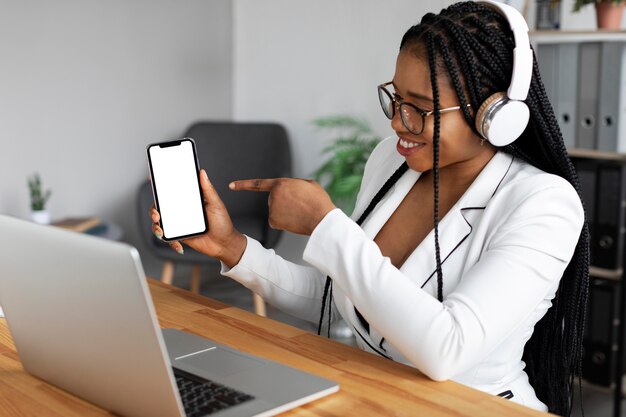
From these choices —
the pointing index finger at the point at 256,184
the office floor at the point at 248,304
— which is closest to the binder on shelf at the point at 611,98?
the office floor at the point at 248,304

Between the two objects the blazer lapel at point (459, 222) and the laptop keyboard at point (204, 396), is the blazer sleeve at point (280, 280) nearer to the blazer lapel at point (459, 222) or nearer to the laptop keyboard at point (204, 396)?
the blazer lapel at point (459, 222)

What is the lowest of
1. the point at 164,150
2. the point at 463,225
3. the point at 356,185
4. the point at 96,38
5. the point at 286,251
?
the point at 286,251

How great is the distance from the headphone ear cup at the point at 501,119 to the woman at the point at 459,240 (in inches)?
0.5

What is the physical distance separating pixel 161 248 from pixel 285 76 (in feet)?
3.80

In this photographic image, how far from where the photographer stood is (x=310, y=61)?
14.1ft

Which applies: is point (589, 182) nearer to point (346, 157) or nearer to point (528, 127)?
point (346, 157)

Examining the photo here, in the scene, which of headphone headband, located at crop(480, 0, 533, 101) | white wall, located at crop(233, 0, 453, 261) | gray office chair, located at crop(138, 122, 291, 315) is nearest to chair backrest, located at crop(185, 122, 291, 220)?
gray office chair, located at crop(138, 122, 291, 315)

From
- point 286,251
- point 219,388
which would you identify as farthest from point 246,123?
point 219,388

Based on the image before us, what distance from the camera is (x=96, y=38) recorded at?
4.18 m

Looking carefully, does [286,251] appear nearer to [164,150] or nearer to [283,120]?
[283,120]

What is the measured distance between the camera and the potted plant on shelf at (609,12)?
294cm

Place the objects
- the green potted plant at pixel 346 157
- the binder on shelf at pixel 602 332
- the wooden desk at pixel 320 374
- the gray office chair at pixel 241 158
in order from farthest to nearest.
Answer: the gray office chair at pixel 241 158
the green potted plant at pixel 346 157
the binder on shelf at pixel 602 332
the wooden desk at pixel 320 374

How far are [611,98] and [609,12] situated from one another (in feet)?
0.98

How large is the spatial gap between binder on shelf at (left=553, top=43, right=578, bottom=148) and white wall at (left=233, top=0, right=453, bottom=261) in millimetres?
733
